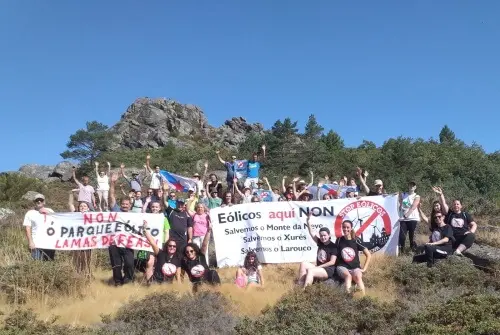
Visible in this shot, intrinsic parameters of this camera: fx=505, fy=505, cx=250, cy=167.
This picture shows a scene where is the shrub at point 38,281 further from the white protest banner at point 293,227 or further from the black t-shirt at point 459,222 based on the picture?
the black t-shirt at point 459,222

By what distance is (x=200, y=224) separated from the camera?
10219 millimetres

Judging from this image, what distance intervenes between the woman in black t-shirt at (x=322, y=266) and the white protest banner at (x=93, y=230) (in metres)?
2.91

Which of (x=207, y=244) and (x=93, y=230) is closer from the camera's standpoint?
(x=93, y=230)

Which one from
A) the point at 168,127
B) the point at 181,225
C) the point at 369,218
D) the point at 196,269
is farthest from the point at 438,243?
the point at 168,127

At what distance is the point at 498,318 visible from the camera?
17.6 ft

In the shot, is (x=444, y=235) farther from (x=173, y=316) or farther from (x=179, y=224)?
(x=173, y=316)

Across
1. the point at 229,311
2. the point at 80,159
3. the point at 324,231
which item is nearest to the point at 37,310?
the point at 229,311

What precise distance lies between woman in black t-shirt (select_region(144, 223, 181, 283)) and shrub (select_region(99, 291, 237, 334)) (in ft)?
4.34

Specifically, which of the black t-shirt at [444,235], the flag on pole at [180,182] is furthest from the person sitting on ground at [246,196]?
the black t-shirt at [444,235]

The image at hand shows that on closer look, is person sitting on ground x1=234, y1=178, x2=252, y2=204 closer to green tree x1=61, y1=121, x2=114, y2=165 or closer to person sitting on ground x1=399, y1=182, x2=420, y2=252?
person sitting on ground x1=399, y1=182, x2=420, y2=252

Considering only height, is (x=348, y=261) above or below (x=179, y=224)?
below

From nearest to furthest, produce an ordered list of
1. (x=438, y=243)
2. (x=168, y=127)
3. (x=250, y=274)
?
1. (x=250, y=274)
2. (x=438, y=243)
3. (x=168, y=127)

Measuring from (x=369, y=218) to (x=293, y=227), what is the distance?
1.63m

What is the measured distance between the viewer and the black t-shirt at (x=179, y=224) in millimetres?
9812
